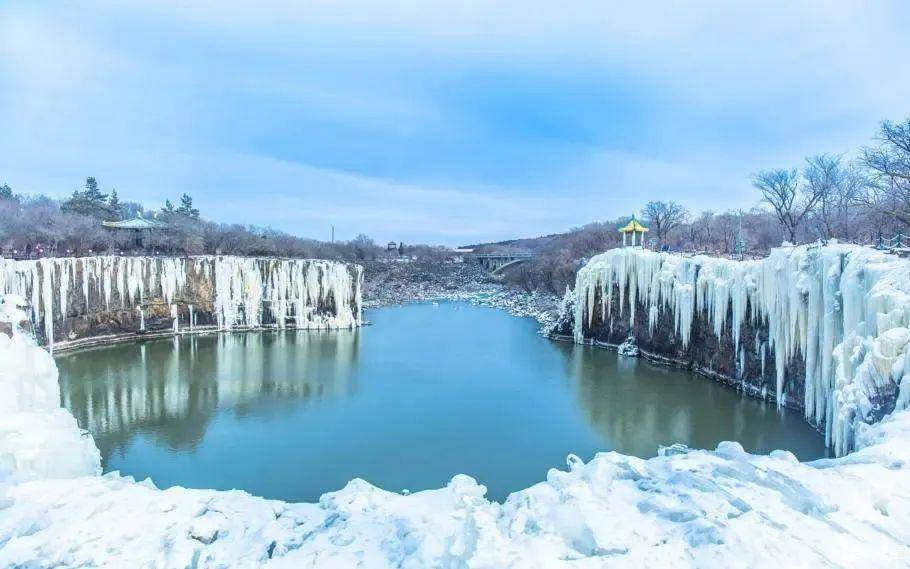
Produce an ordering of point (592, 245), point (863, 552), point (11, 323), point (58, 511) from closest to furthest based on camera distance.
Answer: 1. point (863, 552)
2. point (58, 511)
3. point (11, 323)
4. point (592, 245)

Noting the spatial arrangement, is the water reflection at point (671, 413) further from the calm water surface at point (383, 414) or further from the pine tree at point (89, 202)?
the pine tree at point (89, 202)

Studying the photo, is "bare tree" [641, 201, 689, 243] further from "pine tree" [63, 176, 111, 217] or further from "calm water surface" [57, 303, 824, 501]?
"pine tree" [63, 176, 111, 217]

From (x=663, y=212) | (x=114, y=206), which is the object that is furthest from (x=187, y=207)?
(x=663, y=212)

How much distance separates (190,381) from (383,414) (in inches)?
292

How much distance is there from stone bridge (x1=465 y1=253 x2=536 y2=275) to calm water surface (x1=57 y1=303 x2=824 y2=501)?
37.6 metres

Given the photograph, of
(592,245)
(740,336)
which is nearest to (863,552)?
(740,336)

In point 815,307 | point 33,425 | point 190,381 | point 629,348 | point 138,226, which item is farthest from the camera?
point 138,226

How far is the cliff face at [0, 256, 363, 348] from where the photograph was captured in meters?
20.4

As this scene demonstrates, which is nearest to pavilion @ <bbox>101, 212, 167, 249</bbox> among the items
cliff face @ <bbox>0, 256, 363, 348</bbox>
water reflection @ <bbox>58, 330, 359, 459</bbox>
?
cliff face @ <bbox>0, 256, 363, 348</bbox>

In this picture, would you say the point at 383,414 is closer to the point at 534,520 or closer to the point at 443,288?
the point at 534,520

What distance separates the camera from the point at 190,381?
16391 millimetres

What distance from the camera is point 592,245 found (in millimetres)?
49156

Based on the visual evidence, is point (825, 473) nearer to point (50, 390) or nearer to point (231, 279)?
point (50, 390)

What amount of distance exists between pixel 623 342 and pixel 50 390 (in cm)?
1971
